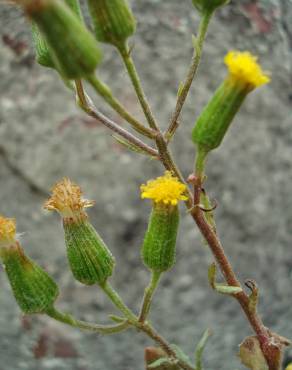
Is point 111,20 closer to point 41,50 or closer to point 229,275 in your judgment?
point 41,50

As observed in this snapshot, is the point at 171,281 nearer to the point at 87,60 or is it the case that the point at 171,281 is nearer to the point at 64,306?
the point at 64,306

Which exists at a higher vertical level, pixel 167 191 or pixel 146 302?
pixel 167 191

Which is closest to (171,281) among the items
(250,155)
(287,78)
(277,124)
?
(250,155)

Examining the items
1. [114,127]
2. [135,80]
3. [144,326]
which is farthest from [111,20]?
[144,326]

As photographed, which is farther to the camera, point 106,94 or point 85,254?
point 85,254

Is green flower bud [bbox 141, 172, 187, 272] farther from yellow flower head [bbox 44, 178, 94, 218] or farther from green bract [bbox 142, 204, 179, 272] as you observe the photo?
yellow flower head [bbox 44, 178, 94, 218]

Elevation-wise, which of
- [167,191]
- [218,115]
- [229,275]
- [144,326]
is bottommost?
[144,326]

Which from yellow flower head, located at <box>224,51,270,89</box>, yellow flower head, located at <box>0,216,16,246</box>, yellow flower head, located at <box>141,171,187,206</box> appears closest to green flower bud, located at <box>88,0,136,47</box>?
yellow flower head, located at <box>224,51,270,89</box>
